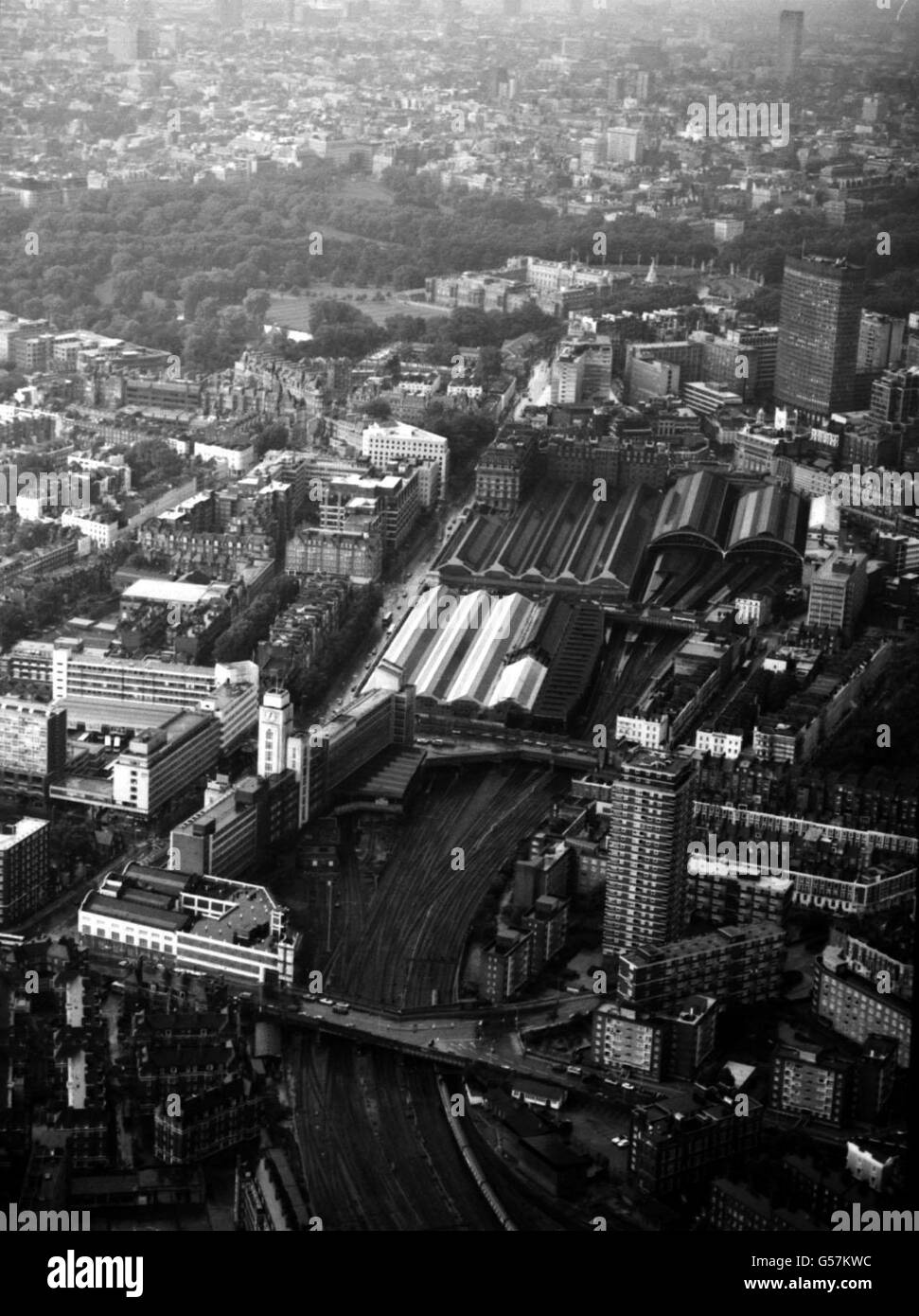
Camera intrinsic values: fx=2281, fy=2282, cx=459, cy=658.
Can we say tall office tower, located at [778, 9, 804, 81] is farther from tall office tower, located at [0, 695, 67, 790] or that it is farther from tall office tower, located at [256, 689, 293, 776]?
tall office tower, located at [0, 695, 67, 790]

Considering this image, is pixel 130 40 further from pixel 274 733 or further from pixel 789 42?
pixel 274 733

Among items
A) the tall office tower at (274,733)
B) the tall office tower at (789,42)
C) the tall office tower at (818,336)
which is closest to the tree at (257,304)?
the tall office tower at (818,336)

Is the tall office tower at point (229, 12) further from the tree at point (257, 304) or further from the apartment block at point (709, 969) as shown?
the apartment block at point (709, 969)

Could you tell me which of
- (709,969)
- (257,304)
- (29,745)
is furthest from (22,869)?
(257,304)

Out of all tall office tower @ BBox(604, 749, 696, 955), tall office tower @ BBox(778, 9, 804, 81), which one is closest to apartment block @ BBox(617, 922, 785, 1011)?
tall office tower @ BBox(604, 749, 696, 955)

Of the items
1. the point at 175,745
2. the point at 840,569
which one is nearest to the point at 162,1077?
the point at 175,745

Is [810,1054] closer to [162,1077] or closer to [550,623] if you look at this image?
[162,1077]
